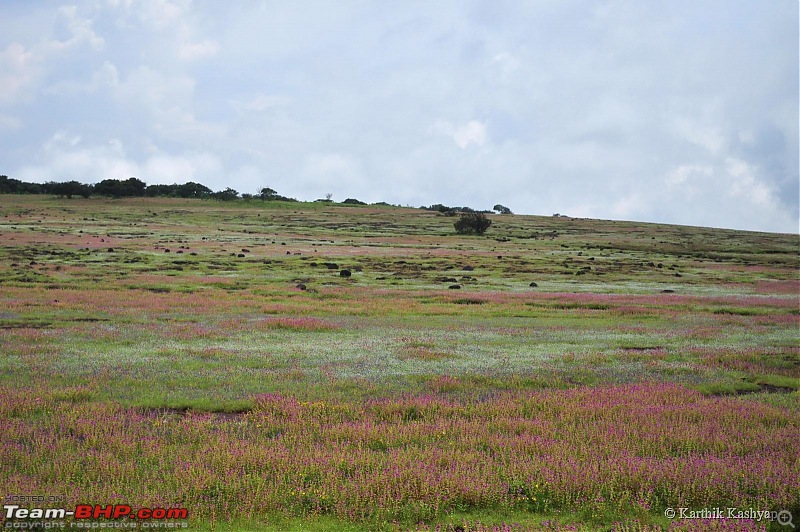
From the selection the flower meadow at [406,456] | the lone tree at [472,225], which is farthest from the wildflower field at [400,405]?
the lone tree at [472,225]

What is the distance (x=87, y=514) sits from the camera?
8.37 meters

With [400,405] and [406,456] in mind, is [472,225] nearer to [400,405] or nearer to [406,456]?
[400,405]

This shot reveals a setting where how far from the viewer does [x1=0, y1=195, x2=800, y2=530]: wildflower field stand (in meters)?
9.10

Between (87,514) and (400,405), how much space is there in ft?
24.0

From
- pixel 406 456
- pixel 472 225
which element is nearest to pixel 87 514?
pixel 406 456

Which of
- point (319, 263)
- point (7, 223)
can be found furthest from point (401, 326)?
point (7, 223)

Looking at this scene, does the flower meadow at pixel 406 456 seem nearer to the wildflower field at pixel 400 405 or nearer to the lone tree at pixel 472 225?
the wildflower field at pixel 400 405

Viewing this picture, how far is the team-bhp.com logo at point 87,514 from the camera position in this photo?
8078mm

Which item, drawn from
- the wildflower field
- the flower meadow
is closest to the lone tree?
the wildflower field

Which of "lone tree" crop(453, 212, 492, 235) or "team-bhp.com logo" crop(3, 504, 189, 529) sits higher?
"lone tree" crop(453, 212, 492, 235)

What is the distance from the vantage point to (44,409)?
13516 millimetres

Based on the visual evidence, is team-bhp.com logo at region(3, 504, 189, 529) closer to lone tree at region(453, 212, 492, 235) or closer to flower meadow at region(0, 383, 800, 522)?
flower meadow at region(0, 383, 800, 522)

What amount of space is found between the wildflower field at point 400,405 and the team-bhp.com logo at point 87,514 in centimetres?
13

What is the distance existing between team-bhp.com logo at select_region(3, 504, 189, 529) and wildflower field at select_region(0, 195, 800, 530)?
0.41 ft
